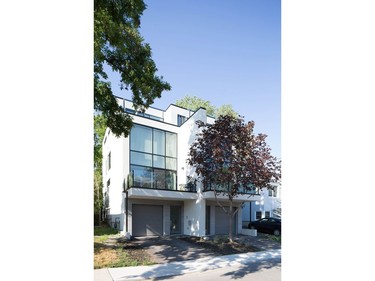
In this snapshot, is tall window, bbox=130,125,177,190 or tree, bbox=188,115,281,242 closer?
tree, bbox=188,115,281,242

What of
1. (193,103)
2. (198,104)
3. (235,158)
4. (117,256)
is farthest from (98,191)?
(117,256)

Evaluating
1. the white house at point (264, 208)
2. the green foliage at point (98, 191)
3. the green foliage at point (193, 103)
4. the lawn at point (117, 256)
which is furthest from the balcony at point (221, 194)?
the green foliage at point (193, 103)

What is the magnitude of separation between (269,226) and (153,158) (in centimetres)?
491

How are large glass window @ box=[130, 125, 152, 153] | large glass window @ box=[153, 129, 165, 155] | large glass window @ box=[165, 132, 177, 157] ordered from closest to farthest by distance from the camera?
large glass window @ box=[130, 125, 152, 153]
large glass window @ box=[153, 129, 165, 155]
large glass window @ box=[165, 132, 177, 157]

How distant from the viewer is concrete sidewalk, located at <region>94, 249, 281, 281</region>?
4062 millimetres

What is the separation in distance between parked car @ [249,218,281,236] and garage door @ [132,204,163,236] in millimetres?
3821

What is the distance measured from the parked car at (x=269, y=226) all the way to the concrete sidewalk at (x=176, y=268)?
166 inches

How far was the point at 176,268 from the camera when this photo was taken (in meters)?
4.59

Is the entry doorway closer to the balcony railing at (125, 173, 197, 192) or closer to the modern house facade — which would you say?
the modern house facade

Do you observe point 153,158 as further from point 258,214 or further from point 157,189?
point 258,214

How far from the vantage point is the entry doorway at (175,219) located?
9.24 metres

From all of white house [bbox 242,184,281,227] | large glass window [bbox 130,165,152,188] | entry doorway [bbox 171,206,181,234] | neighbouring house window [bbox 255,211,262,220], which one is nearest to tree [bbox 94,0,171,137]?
large glass window [bbox 130,165,152,188]

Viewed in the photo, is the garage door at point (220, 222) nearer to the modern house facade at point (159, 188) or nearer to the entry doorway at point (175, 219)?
the modern house facade at point (159, 188)

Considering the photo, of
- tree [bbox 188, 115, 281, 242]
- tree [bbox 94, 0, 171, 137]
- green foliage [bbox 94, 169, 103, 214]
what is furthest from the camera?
green foliage [bbox 94, 169, 103, 214]
